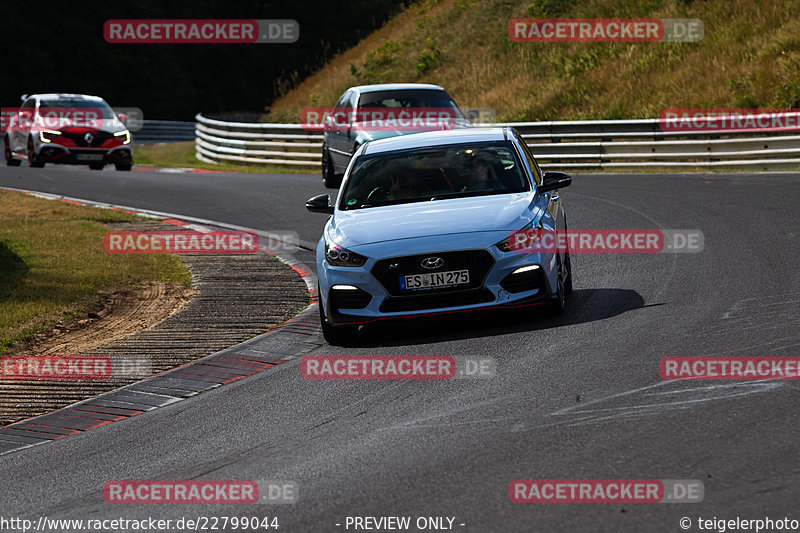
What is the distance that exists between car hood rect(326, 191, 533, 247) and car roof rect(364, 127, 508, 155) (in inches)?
34.4

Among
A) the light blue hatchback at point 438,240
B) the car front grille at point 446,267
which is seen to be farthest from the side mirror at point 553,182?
the car front grille at point 446,267

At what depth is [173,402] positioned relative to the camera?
8.17m

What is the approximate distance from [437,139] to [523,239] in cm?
200

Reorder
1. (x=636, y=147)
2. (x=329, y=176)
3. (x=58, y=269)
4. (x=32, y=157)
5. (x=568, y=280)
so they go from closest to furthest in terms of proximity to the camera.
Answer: (x=568, y=280), (x=58, y=269), (x=329, y=176), (x=636, y=147), (x=32, y=157)

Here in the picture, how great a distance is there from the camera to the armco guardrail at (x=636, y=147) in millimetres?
21766

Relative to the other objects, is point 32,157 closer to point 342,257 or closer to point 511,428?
point 342,257

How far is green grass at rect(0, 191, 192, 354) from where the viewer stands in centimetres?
1131

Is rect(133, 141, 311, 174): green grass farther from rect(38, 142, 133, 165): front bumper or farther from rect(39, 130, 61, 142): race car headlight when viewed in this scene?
rect(39, 130, 61, 142): race car headlight

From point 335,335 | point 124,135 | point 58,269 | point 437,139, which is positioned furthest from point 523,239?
point 124,135

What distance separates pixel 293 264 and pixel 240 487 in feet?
26.2

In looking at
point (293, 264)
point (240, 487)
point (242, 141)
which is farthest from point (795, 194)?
point (242, 141)

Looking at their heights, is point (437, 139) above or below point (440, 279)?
→ above

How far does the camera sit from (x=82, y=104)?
27.1 metres

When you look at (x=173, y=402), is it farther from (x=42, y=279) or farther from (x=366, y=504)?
(x=42, y=279)
